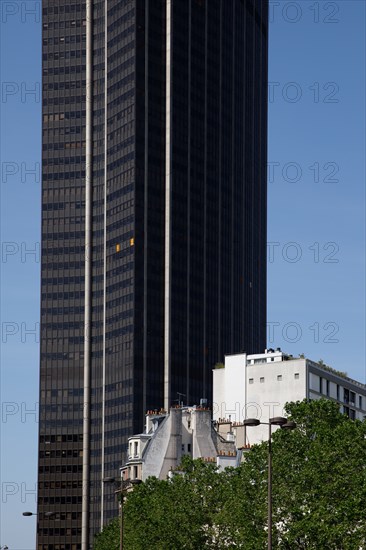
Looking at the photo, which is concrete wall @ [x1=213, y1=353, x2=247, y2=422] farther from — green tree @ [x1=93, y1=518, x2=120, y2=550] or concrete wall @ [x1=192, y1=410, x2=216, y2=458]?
green tree @ [x1=93, y1=518, x2=120, y2=550]

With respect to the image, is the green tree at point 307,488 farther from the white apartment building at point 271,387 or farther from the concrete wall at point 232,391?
the concrete wall at point 232,391

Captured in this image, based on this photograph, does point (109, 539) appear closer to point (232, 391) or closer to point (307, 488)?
point (232, 391)

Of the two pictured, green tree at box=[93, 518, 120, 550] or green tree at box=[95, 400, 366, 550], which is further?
green tree at box=[93, 518, 120, 550]

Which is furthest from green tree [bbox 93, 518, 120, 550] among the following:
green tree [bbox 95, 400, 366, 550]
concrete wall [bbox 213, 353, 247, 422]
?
concrete wall [bbox 213, 353, 247, 422]

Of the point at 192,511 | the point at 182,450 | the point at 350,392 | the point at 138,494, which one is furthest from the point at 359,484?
the point at 350,392

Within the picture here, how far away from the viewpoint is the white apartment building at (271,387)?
182875 millimetres

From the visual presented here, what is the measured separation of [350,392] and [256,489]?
94489 mm

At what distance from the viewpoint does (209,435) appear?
179 m

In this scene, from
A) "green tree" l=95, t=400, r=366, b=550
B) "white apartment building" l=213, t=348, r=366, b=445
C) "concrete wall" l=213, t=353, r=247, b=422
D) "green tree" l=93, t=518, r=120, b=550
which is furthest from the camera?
"concrete wall" l=213, t=353, r=247, b=422

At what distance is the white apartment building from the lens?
18288cm

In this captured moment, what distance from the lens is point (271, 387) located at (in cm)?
18600

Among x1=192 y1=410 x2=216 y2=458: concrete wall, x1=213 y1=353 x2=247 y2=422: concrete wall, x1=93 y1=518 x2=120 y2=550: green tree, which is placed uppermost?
x1=213 y1=353 x2=247 y2=422: concrete wall

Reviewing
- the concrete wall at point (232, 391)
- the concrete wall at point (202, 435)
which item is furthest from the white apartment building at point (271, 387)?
the concrete wall at point (202, 435)

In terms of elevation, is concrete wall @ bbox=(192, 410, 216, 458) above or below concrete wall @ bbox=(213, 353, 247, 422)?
below
